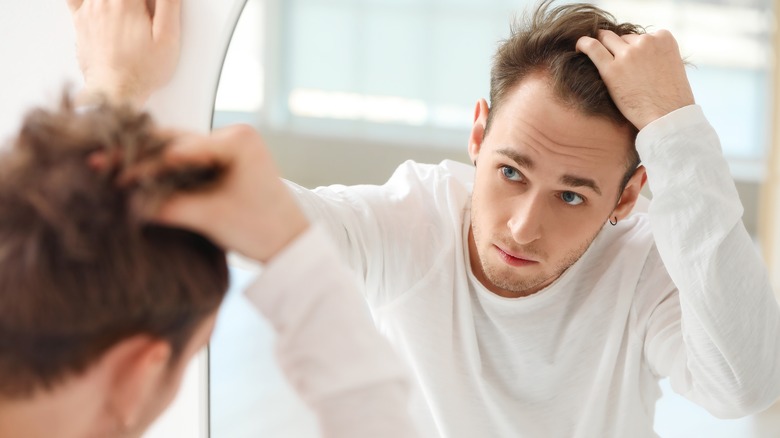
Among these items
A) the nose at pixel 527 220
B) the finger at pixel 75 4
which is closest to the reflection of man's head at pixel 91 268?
the nose at pixel 527 220

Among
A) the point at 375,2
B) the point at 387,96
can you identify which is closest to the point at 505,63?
the point at 387,96

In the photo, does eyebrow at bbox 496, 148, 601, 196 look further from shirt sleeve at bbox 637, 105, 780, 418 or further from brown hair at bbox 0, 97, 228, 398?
brown hair at bbox 0, 97, 228, 398

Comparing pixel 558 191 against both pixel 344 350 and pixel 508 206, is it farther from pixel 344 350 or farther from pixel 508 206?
Result: pixel 344 350

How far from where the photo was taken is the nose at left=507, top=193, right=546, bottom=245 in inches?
49.3

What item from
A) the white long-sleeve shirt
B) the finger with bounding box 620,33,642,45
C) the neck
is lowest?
the white long-sleeve shirt

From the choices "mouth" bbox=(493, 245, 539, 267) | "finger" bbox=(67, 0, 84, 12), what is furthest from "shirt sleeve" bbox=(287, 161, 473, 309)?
"finger" bbox=(67, 0, 84, 12)

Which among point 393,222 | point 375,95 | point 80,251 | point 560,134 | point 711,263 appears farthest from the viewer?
point 375,95

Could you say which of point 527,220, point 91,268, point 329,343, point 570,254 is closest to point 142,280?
point 91,268

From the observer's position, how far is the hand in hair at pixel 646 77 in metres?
1.15

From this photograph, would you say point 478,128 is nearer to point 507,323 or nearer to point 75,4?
point 507,323

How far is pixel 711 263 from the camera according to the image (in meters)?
1.13

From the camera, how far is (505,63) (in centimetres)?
137

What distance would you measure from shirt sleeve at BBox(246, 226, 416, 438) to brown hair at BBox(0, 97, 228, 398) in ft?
0.22

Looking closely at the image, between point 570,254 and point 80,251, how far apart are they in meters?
0.92
